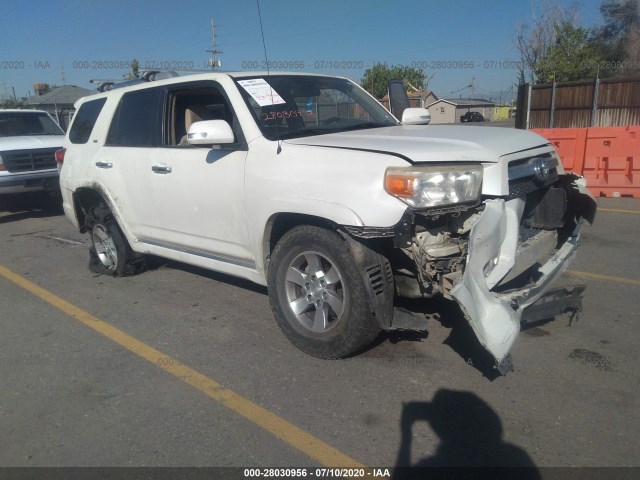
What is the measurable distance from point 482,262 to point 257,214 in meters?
1.60

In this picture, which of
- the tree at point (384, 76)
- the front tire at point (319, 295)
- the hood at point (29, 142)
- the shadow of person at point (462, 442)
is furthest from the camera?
the tree at point (384, 76)

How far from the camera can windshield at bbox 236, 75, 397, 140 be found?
409cm

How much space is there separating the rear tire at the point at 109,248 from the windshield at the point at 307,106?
2.41 meters

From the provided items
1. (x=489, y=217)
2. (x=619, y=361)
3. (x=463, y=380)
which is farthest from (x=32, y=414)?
(x=619, y=361)

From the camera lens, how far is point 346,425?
3018 mm

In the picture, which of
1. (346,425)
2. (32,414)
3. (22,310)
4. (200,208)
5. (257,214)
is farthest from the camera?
(22,310)

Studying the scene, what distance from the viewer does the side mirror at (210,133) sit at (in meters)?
3.78

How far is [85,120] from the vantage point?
234 inches

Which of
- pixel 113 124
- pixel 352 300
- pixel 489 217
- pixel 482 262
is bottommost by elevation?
pixel 352 300

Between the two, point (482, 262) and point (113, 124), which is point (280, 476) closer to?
point (482, 262)

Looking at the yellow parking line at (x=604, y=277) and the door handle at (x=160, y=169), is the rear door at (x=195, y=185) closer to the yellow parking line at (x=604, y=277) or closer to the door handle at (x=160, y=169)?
the door handle at (x=160, y=169)

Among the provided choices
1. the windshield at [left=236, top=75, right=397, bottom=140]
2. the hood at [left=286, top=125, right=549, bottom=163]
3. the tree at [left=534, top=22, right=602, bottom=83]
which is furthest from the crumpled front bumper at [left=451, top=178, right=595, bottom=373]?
the tree at [left=534, top=22, right=602, bottom=83]

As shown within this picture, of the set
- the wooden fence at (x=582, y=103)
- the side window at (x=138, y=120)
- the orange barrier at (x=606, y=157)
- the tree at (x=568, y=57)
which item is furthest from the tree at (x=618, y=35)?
the side window at (x=138, y=120)

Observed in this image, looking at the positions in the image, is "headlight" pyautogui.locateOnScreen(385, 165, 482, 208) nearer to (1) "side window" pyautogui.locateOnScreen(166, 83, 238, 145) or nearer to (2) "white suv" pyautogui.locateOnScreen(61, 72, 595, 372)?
(2) "white suv" pyautogui.locateOnScreen(61, 72, 595, 372)
